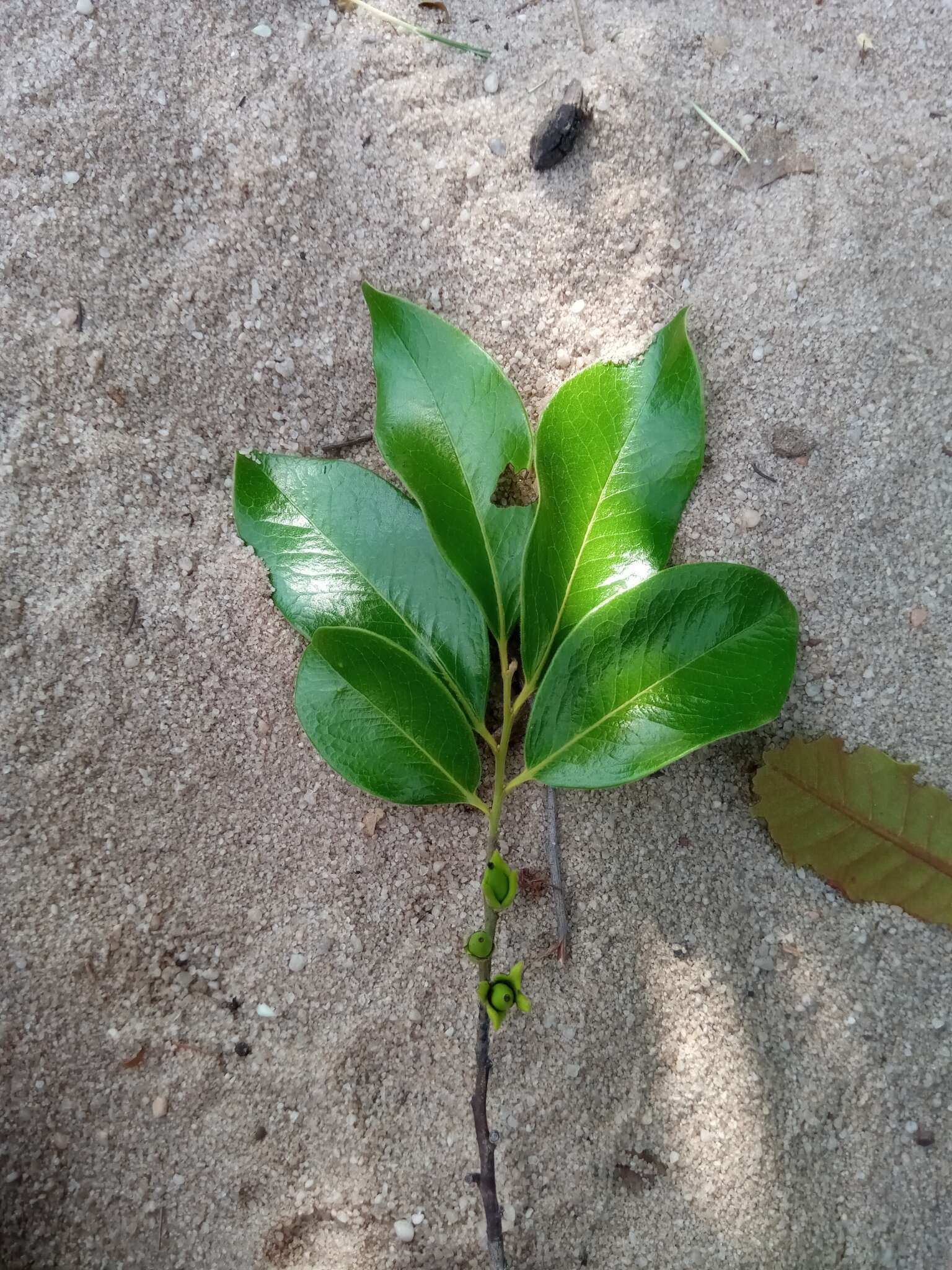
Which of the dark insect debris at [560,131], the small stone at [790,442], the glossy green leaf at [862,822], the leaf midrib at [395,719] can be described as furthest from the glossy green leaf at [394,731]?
the dark insect debris at [560,131]

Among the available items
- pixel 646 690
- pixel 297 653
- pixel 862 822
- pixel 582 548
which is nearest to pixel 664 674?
pixel 646 690

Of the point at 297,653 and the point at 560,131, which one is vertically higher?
the point at 560,131

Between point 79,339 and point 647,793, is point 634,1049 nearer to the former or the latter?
point 647,793

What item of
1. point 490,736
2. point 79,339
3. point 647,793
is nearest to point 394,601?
point 490,736

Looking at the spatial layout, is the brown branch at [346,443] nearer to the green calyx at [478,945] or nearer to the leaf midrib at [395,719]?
the leaf midrib at [395,719]

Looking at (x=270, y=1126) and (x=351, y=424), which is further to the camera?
(x=351, y=424)

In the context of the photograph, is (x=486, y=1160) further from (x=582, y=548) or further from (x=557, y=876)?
(x=582, y=548)
